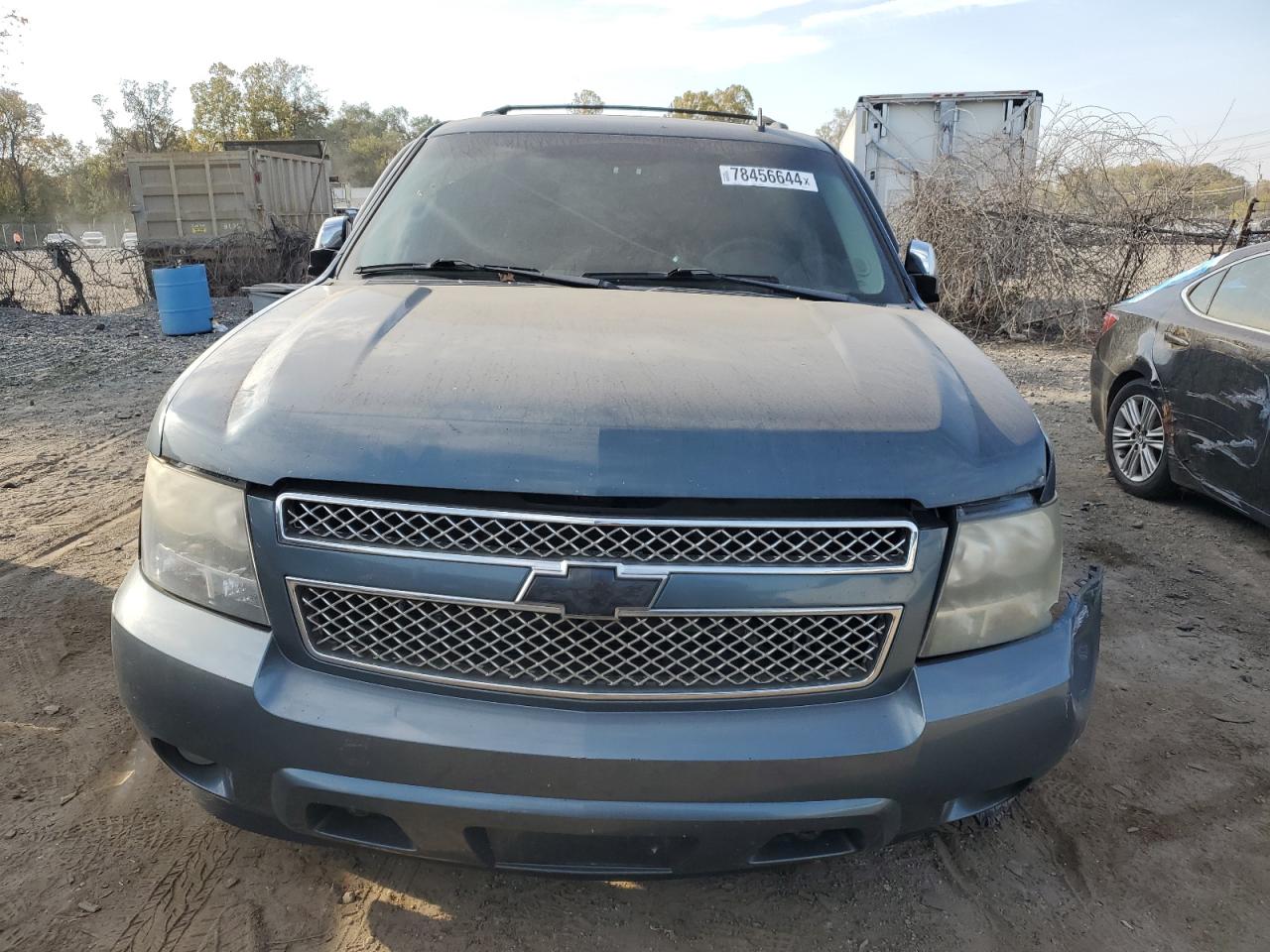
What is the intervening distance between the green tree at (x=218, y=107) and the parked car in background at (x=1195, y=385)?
6490cm

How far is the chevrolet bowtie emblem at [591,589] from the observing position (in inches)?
64.1

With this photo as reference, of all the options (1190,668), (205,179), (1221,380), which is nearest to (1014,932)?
(1190,668)

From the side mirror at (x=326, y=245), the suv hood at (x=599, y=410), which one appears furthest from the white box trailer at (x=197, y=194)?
the suv hood at (x=599, y=410)

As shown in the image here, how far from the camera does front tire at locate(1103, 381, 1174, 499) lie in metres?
5.17

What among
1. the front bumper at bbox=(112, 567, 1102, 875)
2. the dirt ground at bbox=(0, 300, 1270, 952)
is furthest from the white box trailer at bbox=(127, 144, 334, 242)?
the front bumper at bbox=(112, 567, 1102, 875)

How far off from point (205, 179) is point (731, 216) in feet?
50.4

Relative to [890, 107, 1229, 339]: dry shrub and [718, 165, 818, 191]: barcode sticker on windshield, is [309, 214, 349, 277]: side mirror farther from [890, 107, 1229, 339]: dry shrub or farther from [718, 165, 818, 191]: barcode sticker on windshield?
[890, 107, 1229, 339]: dry shrub

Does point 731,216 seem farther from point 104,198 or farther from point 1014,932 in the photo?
point 104,198

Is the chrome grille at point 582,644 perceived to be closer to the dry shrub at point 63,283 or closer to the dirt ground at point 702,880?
the dirt ground at point 702,880

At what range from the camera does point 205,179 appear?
1556 centimetres

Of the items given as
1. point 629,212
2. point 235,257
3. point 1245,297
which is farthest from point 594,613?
point 235,257

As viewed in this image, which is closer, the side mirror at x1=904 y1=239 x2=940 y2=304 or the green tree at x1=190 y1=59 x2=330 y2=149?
the side mirror at x1=904 y1=239 x2=940 y2=304

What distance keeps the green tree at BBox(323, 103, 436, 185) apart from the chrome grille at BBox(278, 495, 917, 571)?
257 feet

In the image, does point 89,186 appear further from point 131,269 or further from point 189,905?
point 189,905
